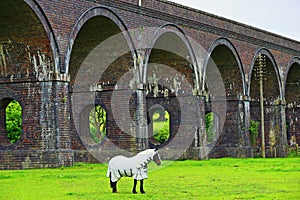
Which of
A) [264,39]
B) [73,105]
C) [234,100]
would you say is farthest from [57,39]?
[264,39]

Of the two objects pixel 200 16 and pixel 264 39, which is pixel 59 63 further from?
pixel 264 39

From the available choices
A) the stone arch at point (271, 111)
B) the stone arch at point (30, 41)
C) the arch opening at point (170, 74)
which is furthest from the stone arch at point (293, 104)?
the stone arch at point (30, 41)

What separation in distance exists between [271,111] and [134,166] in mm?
22583

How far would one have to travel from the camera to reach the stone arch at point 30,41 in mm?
17734

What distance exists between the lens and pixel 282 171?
1756 centimetres

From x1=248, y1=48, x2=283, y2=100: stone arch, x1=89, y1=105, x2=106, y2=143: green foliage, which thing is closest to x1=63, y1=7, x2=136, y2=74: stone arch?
x1=248, y1=48, x2=283, y2=100: stone arch

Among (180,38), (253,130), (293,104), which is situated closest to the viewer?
(180,38)

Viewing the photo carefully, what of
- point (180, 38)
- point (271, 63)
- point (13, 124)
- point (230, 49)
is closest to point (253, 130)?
point (271, 63)

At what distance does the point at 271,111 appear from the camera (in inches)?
1303

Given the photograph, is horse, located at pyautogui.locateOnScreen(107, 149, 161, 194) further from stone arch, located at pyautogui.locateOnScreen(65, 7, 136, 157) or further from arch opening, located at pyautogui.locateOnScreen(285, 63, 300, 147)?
arch opening, located at pyautogui.locateOnScreen(285, 63, 300, 147)

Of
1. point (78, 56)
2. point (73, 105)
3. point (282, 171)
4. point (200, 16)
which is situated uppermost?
point (200, 16)

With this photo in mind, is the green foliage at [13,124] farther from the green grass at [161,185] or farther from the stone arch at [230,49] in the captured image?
the green grass at [161,185]

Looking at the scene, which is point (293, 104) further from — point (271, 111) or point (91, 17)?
point (91, 17)

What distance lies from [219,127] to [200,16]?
584 cm
